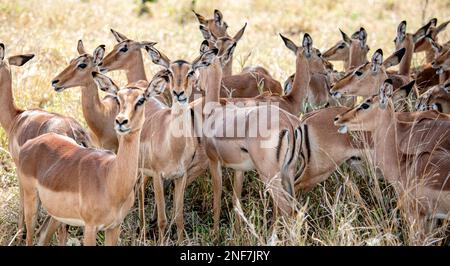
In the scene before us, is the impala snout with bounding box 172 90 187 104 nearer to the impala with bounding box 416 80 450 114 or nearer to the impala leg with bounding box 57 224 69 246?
the impala leg with bounding box 57 224 69 246

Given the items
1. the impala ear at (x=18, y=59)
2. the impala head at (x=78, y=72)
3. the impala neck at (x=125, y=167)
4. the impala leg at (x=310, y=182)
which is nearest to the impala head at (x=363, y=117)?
the impala leg at (x=310, y=182)

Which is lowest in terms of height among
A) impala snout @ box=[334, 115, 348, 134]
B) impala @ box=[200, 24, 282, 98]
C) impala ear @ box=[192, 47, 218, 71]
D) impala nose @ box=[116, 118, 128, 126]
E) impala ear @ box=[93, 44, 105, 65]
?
impala nose @ box=[116, 118, 128, 126]

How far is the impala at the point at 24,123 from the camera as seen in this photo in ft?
20.4

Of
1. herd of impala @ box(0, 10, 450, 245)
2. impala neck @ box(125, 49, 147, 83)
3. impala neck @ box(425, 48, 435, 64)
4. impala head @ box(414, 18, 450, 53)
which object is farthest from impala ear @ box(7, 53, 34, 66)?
impala neck @ box(425, 48, 435, 64)

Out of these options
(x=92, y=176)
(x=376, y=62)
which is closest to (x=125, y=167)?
(x=92, y=176)

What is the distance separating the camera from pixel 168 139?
6289 mm

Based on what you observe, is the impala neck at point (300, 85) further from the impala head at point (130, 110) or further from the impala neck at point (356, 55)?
the impala head at point (130, 110)

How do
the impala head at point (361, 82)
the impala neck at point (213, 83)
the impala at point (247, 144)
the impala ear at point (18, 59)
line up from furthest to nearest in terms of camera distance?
the impala head at point (361, 82)
the impala ear at point (18, 59)
the impala neck at point (213, 83)
the impala at point (247, 144)

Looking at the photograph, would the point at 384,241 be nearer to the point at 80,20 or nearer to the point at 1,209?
the point at 1,209

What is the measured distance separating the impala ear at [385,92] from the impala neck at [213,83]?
1.36m

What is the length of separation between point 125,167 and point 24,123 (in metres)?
1.77

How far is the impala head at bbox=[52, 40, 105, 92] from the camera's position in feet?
22.9

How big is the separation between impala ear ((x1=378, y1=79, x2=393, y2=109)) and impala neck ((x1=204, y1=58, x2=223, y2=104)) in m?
1.36

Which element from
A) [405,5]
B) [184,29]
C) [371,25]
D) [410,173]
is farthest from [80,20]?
[410,173]
